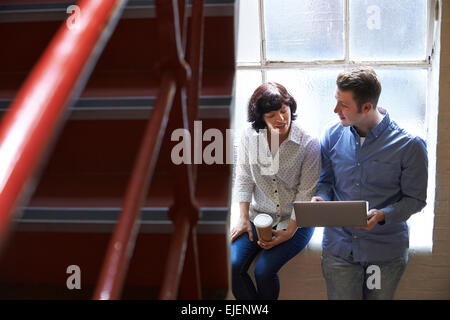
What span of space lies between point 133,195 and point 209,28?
1.05 metres

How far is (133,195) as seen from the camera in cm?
99

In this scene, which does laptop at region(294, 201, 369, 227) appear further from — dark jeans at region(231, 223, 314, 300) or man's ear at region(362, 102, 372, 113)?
man's ear at region(362, 102, 372, 113)

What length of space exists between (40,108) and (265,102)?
211cm

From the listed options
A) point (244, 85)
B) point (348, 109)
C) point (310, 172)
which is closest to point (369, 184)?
point (310, 172)

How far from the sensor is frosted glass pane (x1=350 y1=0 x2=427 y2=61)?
9.47 feet

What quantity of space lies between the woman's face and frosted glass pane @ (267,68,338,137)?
0.43m

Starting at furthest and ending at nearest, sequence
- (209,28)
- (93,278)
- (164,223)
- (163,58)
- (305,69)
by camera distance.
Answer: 1. (305,69)
2. (209,28)
3. (93,278)
4. (164,223)
5. (163,58)

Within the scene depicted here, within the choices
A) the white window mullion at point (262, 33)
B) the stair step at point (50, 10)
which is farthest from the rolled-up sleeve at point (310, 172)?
the stair step at point (50, 10)

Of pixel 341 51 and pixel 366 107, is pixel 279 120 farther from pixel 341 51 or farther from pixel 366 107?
pixel 341 51

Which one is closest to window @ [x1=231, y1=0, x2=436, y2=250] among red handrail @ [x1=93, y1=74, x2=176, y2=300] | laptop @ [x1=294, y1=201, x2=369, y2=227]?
laptop @ [x1=294, y1=201, x2=369, y2=227]

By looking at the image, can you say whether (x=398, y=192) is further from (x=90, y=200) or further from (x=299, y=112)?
(x=90, y=200)

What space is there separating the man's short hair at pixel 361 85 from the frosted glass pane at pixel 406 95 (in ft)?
1.58

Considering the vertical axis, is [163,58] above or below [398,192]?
below

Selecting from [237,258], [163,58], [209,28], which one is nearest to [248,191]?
[237,258]
